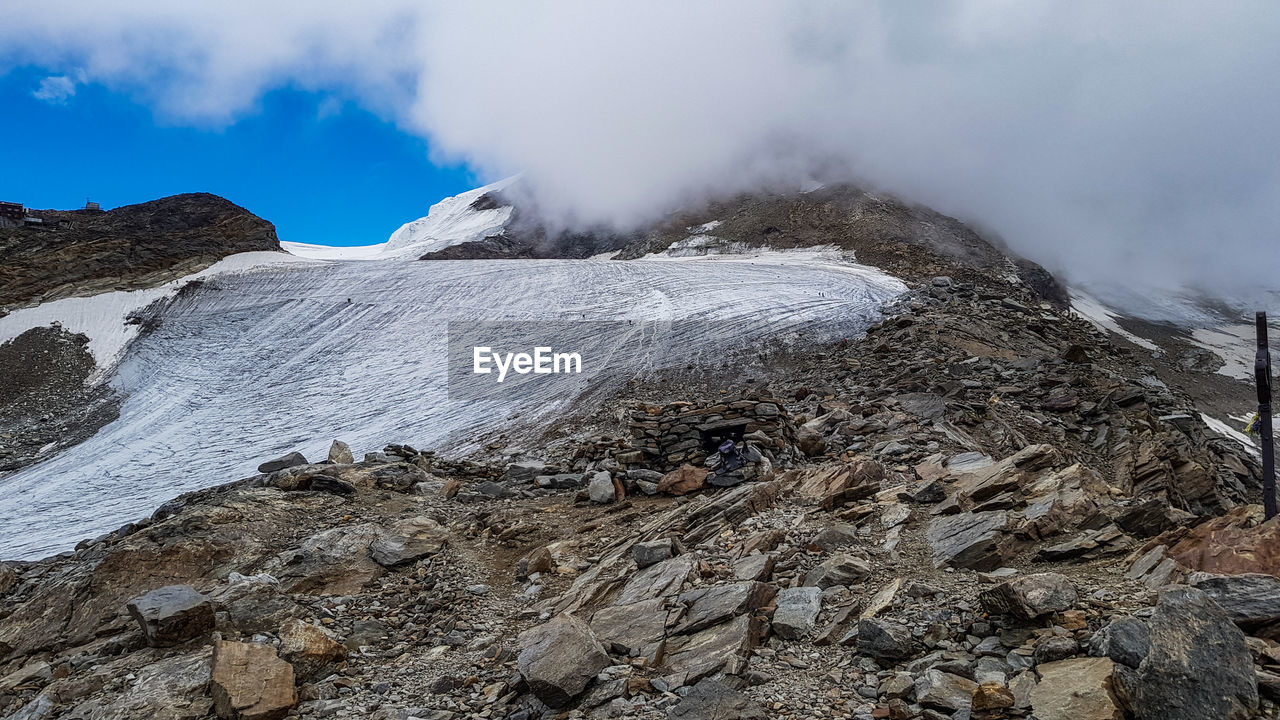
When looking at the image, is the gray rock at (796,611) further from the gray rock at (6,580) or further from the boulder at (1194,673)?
the gray rock at (6,580)

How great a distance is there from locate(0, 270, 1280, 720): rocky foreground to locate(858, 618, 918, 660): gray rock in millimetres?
16

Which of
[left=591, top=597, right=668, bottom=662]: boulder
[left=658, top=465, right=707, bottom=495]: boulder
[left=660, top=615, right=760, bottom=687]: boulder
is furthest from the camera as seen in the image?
[left=658, top=465, right=707, bottom=495]: boulder

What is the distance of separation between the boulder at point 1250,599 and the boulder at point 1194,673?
29 centimetres

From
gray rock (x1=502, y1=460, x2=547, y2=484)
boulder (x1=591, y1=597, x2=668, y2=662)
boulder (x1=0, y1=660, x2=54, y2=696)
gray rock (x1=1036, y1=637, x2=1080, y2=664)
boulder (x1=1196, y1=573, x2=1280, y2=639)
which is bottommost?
boulder (x1=0, y1=660, x2=54, y2=696)

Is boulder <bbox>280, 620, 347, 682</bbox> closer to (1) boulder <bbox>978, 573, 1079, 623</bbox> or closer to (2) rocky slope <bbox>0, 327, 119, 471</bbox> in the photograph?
(1) boulder <bbox>978, 573, 1079, 623</bbox>

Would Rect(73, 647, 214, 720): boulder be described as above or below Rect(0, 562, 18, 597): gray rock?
below

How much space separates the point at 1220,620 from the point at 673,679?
11.8 ft

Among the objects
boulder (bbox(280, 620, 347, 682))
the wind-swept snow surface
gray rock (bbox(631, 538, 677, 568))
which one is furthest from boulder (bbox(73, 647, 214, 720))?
the wind-swept snow surface

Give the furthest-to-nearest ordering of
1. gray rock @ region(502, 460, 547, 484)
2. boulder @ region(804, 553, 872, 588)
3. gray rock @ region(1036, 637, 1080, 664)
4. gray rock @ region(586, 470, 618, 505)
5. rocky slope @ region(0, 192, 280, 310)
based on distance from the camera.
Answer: rocky slope @ region(0, 192, 280, 310), gray rock @ region(502, 460, 547, 484), gray rock @ region(586, 470, 618, 505), boulder @ region(804, 553, 872, 588), gray rock @ region(1036, 637, 1080, 664)

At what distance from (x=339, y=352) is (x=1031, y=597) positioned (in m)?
26.6

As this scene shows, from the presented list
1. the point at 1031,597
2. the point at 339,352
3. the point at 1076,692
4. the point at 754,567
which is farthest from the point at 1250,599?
the point at 339,352

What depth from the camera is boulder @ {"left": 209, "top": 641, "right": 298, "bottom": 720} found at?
5629mm

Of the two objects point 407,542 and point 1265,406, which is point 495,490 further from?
point 1265,406

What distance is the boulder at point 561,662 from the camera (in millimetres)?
5355
